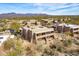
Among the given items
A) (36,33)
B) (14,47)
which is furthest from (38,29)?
(14,47)

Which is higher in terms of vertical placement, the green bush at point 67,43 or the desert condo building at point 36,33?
the desert condo building at point 36,33

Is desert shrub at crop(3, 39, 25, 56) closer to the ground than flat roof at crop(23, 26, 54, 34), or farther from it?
closer to the ground

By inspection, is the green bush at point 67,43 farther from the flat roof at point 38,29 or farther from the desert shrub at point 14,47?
the desert shrub at point 14,47

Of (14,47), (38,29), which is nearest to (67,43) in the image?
(38,29)

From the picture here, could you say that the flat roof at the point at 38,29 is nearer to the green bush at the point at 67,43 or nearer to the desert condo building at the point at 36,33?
the desert condo building at the point at 36,33

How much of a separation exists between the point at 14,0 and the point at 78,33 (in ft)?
2.07

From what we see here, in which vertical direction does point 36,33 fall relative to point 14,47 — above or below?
above

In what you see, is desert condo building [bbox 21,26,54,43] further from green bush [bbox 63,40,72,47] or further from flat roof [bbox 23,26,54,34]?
green bush [bbox 63,40,72,47]

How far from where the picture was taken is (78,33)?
1251mm

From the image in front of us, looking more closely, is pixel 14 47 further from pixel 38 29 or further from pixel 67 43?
pixel 67 43

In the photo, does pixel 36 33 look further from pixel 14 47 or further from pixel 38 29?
pixel 14 47

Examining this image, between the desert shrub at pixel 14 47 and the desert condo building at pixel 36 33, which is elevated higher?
the desert condo building at pixel 36 33

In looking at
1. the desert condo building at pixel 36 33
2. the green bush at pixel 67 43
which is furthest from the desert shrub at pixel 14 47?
the green bush at pixel 67 43

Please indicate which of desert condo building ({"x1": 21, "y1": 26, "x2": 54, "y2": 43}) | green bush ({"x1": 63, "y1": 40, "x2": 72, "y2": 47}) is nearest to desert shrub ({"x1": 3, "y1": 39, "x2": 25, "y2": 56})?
desert condo building ({"x1": 21, "y1": 26, "x2": 54, "y2": 43})
